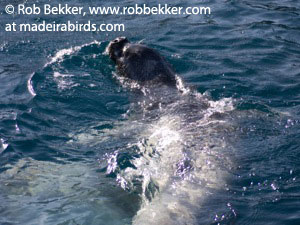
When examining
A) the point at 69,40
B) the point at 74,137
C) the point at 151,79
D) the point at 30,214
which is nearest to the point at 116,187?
the point at 30,214

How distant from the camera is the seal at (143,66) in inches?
294

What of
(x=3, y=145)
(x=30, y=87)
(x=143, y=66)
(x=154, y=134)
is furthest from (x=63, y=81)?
(x=154, y=134)

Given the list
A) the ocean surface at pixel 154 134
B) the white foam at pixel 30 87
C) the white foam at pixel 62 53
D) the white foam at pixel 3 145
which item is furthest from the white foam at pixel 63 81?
the white foam at pixel 3 145

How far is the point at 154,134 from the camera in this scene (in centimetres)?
622

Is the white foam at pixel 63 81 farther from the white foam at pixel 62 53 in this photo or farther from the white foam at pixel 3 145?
the white foam at pixel 3 145

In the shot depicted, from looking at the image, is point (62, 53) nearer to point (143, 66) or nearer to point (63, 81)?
point (63, 81)

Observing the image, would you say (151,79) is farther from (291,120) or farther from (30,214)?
(30,214)

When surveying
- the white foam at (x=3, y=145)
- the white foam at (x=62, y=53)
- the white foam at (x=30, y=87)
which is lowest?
the white foam at (x=3, y=145)

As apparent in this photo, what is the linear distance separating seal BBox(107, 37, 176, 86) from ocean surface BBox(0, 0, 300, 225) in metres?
0.22

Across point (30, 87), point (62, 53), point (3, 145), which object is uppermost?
point (62, 53)

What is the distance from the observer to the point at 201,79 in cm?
816

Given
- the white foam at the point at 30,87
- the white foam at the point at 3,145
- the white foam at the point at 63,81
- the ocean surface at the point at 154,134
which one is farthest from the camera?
the white foam at the point at 63,81

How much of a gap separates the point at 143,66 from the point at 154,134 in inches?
68.6

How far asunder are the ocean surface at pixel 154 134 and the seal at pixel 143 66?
0.73 ft
